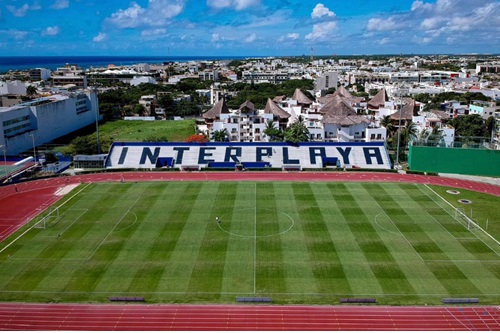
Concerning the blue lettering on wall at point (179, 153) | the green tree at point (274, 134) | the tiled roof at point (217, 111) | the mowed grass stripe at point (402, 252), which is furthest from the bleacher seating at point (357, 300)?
the tiled roof at point (217, 111)

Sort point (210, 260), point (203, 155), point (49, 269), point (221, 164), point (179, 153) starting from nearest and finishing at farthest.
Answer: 1. point (49, 269)
2. point (210, 260)
3. point (221, 164)
4. point (203, 155)
5. point (179, 153)

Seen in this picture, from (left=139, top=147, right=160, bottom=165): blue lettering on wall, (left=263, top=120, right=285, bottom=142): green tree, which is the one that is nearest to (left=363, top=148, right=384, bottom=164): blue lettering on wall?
(left=263, top=120, right=285, bottom=142): green tree

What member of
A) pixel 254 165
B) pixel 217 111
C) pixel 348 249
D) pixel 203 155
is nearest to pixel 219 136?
pixel 203 155

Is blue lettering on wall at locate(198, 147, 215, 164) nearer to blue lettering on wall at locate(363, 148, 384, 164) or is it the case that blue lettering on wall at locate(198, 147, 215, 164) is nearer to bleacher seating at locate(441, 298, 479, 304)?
blue lettering on wall at locate(363, 148, 384, 164)

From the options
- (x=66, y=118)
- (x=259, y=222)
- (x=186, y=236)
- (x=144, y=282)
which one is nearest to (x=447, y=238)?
(x=259, y=222)

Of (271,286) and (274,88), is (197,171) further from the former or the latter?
(274,88)

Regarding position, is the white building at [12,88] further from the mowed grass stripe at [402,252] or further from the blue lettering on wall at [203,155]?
the mowed grass stripe at [402,252]

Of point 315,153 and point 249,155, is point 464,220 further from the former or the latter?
point 249,155
